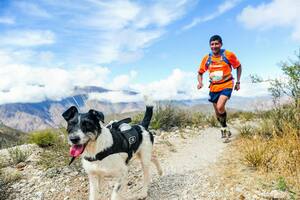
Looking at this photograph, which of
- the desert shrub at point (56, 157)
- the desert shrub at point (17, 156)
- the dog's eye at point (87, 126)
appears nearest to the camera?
the dog's eye at point (87, 126)

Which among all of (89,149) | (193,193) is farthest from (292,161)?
(89,149)

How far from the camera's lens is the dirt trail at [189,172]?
207 inches

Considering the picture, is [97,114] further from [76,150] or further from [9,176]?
[9,176]

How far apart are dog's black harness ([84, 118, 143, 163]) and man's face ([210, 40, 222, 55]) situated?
361 cm

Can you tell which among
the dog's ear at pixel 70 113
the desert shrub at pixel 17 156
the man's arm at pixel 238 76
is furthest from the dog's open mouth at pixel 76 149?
the man's arm at pixel 238 76

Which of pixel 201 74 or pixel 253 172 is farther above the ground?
pixel 201 74

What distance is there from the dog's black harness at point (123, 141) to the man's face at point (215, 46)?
11.9ft

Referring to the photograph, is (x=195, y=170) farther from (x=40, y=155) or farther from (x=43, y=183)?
(x=40, y=155)

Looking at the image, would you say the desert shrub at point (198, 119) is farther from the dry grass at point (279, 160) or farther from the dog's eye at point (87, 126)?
the dog's eye at point (87, 126)

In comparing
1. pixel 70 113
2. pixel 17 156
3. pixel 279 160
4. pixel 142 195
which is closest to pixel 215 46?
pixel 279 160

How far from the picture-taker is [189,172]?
6.30m

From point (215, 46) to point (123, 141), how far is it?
4.32 m

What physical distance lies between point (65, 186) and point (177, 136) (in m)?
4.68

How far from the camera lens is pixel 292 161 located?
5184 mm
